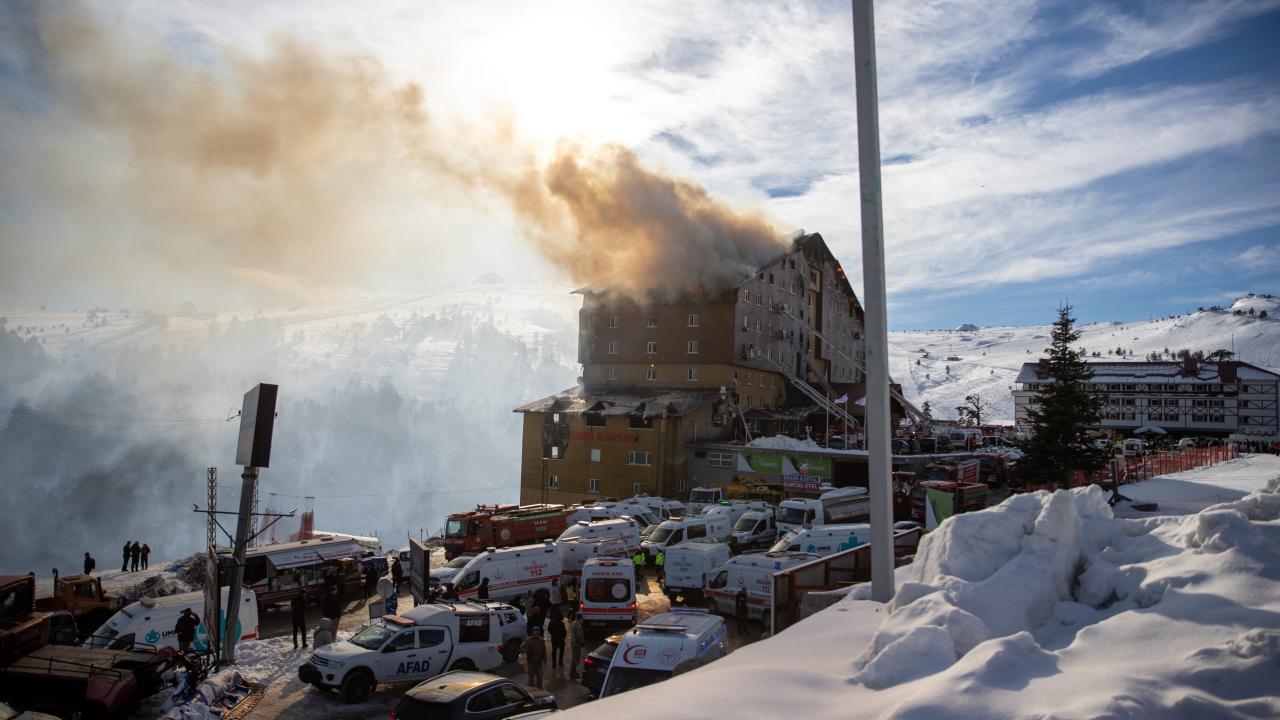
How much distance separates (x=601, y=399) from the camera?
47.8m

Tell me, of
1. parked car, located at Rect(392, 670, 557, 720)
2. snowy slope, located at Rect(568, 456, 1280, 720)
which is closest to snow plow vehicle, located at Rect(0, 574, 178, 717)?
parked car, located at Rect(392, 670, 557, 720)

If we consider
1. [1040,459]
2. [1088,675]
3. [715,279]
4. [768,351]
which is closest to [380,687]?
[1088,675]

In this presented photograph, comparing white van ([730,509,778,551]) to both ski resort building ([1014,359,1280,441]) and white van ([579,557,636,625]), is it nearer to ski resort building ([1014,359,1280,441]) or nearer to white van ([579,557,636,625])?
white van ([579,557,636,625])

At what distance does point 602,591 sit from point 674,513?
16446 mm

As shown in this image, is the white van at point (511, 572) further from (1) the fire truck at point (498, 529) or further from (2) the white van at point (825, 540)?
(2) the white van at point (825, 540)

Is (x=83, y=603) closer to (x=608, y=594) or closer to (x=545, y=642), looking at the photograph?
(x=545, y=642)

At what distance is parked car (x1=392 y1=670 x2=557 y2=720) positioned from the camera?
10.2 metres

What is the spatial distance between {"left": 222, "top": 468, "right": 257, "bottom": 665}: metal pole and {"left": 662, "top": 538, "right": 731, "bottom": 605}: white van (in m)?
11.4

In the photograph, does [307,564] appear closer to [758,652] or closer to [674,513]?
[674,513]

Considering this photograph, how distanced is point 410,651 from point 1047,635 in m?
12.4

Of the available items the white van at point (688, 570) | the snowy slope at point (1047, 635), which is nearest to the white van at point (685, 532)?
the white van at point (688, 570)

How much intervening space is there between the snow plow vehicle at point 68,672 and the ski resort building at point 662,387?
3191 cm

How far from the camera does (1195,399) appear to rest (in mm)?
83750

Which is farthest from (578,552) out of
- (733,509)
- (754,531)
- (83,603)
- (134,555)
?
(134,555)
